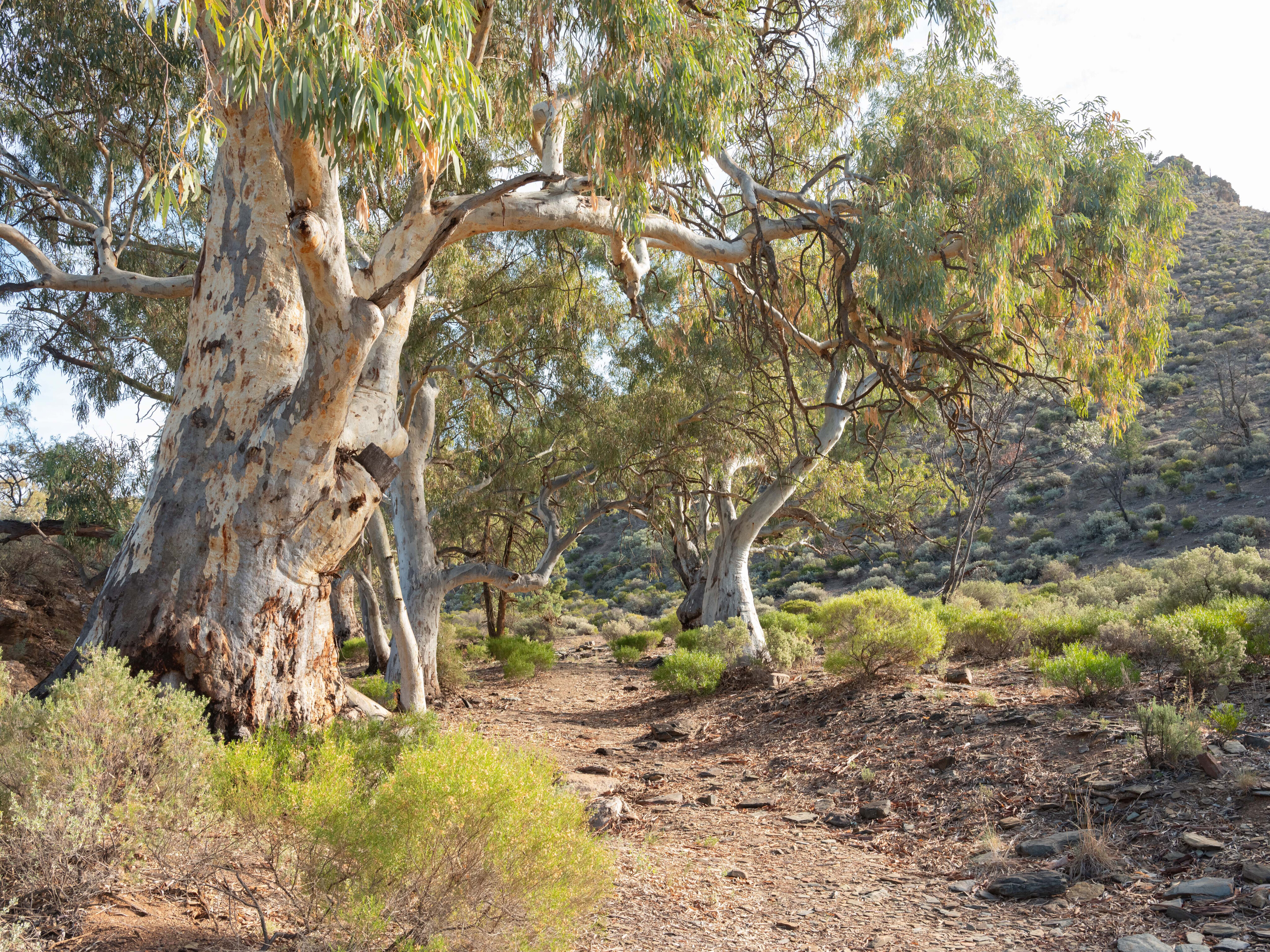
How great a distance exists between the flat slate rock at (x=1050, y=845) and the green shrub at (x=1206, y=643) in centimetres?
219

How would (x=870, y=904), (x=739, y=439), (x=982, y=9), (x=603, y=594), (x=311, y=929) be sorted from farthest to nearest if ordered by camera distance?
(x=603, y=594), (x=739, y=439), (x=982, y=9), (x=870, y=904), (x=311, y=929)

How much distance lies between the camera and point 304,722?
14.7ft

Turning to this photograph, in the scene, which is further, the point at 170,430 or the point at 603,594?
the point at 603,594

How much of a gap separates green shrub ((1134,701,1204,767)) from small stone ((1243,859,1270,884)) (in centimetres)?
105

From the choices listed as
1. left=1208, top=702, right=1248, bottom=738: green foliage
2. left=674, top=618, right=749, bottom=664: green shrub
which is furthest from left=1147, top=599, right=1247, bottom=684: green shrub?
left=674, top=618, right=749, bottom=664: green shrub

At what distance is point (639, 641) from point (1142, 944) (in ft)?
42.9

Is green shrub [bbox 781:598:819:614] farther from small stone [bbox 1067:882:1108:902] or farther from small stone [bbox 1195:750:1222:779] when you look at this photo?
small stone [bbox 1067:882:1108:902]

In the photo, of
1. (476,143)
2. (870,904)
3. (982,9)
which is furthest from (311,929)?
(982,9)

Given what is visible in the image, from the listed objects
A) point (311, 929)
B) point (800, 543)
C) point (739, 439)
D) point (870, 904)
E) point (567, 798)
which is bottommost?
point (870, 904)

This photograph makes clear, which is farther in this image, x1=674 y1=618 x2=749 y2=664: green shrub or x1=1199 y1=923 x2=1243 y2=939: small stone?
Result: x1=674 y1=618 x2=749 y2=664: green shrub

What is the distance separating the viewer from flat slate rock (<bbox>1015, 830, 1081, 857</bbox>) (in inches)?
165

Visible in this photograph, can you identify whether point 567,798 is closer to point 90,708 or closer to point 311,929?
point 311,929

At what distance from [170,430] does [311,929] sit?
118 inches

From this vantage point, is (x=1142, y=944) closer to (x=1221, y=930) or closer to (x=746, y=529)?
(x=1221, y=930)
